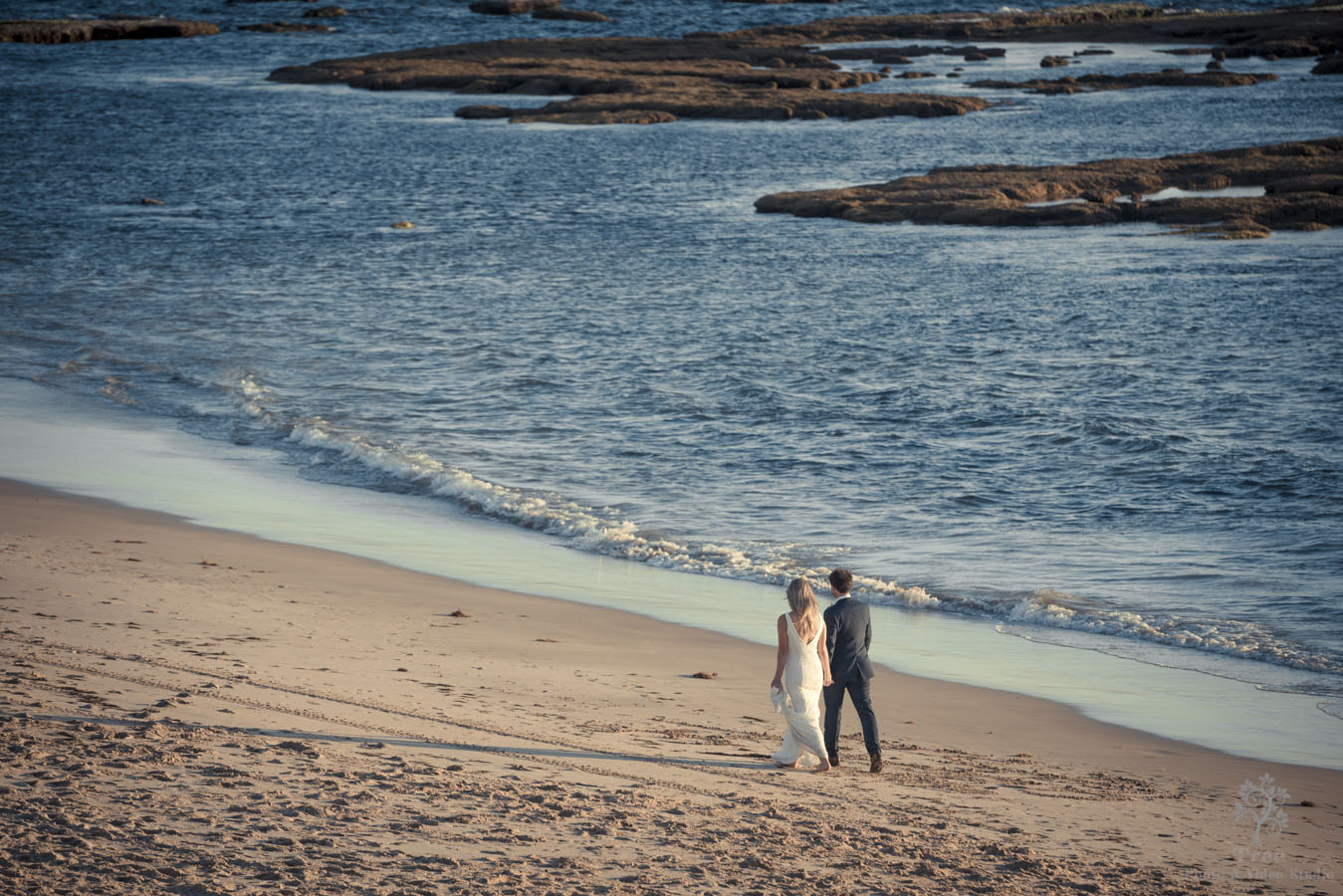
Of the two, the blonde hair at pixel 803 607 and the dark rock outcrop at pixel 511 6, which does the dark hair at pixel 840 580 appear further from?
the dark rock outcrop at pixel 511 6

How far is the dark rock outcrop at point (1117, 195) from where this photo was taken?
3616cm

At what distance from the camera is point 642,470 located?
60.6ft

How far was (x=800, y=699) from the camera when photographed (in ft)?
28.3

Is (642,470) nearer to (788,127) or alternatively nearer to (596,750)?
(596,750)

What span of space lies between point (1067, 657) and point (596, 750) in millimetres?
5529

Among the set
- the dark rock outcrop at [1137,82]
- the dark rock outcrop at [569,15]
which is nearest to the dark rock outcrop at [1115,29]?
the dark rock outcrop at [1137,82]

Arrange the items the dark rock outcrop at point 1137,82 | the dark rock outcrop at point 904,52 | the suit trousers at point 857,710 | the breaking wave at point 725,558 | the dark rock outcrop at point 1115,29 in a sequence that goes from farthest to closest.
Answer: the dark rock outcrop at point 904,52 → the dark rock outcrop at point 1115,29 → the dark rock outcrop at point 1137,82 → the breaking wave at point 725,558 → the suit trousers at point 857,710

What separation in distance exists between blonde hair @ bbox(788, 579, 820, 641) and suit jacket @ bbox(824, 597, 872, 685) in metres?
0.18

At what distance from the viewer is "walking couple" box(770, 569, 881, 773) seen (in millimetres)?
8586
